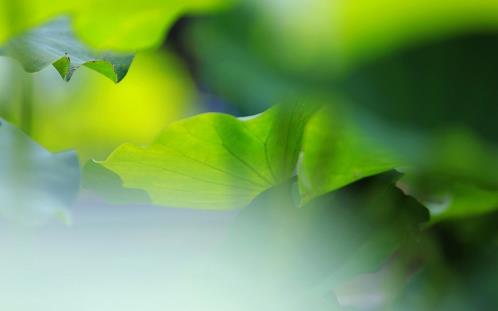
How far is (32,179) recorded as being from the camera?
0.78ft

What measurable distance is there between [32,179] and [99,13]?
0.12 m

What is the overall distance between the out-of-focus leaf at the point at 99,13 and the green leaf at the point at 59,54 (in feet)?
0.17

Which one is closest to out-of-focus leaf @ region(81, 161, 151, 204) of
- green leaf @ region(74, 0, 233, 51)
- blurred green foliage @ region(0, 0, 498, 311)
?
blurred green foliage @ region(0, 0, 498, 311)

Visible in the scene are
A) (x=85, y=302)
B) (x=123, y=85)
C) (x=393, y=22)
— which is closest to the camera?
(x=393, y=22)

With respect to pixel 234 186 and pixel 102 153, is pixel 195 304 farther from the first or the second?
pixel 102 153

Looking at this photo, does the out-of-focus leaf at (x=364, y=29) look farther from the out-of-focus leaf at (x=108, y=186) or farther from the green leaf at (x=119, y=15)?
the out-of-focus leaf at (x=108, y=186)

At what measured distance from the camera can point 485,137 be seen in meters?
0.11

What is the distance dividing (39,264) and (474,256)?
16 centimetres

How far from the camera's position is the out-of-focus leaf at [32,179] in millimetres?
213

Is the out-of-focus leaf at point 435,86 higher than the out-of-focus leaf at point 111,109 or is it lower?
lower

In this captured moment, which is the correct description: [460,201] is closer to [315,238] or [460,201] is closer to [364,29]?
[315,238]

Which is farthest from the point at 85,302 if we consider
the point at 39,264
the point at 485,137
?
the point at 485,137

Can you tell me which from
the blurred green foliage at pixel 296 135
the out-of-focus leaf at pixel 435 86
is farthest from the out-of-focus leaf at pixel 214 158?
the out-of-focus leaf at pixel 435 86

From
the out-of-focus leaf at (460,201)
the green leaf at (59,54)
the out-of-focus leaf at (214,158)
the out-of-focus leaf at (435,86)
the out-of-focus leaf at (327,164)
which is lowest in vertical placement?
the out-of-focus leaf at (435,86)
